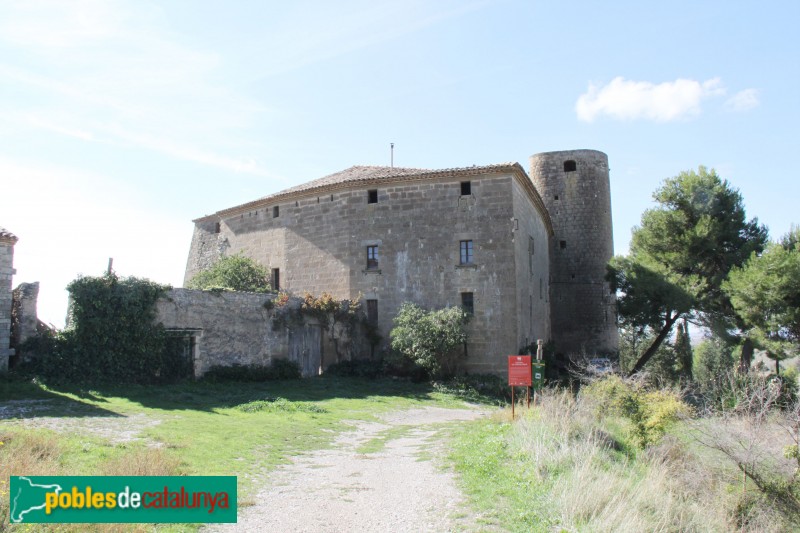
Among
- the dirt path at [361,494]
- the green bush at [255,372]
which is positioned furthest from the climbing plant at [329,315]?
the dirt path at [361,494]

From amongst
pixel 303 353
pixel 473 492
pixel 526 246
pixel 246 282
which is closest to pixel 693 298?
pixel 526 246

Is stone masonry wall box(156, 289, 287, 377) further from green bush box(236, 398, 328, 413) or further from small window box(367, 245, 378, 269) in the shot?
small window box(367, 245, 378, 269)

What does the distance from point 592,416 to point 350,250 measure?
14485 millimetres

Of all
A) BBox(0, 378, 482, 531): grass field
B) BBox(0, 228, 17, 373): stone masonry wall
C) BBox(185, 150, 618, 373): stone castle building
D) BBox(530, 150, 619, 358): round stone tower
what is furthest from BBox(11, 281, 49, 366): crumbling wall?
BBox(530, 150, 619, 358): round stone tower

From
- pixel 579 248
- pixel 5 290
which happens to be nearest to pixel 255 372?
pixel 5 290

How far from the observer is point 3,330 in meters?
15.4

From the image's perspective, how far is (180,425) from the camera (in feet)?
38.0

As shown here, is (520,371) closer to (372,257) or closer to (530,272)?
(372,257)

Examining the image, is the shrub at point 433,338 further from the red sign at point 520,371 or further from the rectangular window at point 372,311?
the red sign at point 520,371

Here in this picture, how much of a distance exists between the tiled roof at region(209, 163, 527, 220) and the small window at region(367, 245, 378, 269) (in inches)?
109

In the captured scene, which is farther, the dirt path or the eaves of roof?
the eaves of roof

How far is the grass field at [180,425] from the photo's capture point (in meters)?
7.80

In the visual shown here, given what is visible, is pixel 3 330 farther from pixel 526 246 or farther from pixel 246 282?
pixel 526 246

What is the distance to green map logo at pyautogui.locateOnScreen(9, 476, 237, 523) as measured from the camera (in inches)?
231
